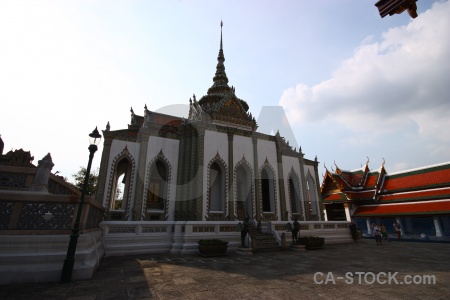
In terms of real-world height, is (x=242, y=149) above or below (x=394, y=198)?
above

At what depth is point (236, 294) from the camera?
459 centimetres

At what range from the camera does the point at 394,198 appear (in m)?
21.1

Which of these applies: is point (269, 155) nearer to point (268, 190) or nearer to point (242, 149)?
point (242, 149)

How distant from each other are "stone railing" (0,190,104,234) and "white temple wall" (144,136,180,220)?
29.8 feet

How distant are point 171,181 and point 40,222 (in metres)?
10.4

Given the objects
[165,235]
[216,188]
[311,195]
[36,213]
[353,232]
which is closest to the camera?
[36,213]

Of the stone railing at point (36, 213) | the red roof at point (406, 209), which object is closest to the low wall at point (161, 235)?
the stone railing at point (36, 213)

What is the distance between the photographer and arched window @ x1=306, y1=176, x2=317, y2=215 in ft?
71.1

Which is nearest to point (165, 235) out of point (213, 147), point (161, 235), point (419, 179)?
point (161, 235)

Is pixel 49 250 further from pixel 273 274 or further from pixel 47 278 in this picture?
pixel 273 274

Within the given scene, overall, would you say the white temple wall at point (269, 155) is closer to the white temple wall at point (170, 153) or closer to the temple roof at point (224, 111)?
the temple roof at point (224, 111)

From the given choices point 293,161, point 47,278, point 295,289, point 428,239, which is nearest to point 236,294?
point 295,289

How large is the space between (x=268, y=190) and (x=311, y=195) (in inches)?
211

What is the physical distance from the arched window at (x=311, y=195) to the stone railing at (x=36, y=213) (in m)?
19.3
